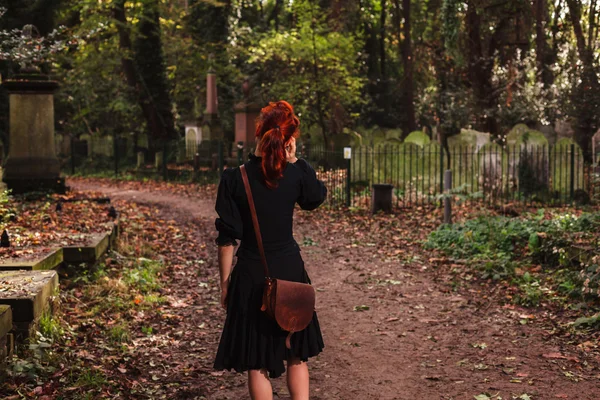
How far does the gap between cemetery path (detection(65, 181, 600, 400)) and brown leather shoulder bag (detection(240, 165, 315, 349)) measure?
4.13 ft

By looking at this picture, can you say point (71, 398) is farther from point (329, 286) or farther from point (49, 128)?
point (49, 128)

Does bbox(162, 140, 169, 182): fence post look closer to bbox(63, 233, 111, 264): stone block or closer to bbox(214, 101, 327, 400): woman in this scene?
bbox(63, 233, 111, 264): stone block

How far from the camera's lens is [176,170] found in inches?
973

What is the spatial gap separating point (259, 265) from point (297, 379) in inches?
25.6

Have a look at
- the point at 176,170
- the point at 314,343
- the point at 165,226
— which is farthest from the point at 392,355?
the point at 176,170

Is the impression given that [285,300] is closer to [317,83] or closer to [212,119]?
[317,83]

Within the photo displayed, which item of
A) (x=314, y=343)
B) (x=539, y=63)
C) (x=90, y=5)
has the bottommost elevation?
(x=314, y=343)

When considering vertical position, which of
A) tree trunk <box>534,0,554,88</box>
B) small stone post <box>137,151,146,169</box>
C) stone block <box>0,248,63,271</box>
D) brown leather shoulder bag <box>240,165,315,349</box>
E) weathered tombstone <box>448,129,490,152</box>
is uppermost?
tree trunk <box>534,0,554,88</box>

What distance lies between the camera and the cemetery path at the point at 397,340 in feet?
16.8

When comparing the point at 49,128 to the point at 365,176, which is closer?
the point at 49,128

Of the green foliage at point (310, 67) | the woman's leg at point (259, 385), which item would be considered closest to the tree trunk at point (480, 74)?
the green foliage at point (310, 67)

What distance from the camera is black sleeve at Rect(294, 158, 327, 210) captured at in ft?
13.2

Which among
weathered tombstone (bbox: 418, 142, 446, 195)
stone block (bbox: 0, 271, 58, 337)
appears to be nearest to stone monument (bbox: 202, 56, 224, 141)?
weathered tombstone (bbox: 418, 142, 446, 195)

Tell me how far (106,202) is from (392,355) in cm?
925
